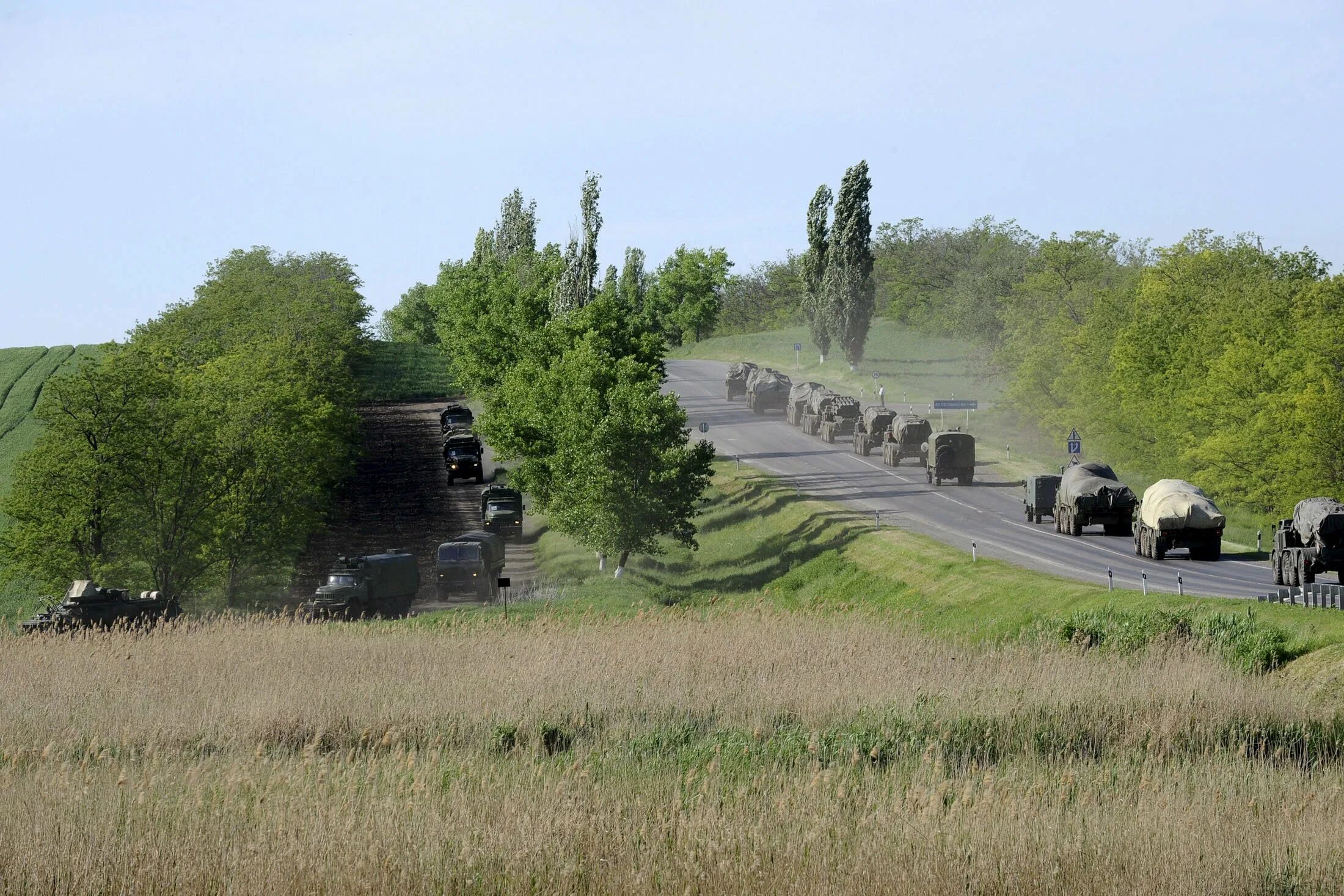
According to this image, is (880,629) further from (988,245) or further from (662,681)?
(988,245)

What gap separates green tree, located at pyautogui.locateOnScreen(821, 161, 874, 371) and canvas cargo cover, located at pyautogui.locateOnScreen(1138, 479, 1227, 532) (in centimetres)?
6539

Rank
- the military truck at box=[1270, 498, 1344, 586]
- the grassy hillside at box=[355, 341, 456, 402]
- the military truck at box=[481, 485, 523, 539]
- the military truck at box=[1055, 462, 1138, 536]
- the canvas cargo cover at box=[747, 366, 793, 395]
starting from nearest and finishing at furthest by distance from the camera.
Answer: the military truck at box=[1270, 498, 1344, 586]
the military truck at box=[1055, 462, 1138, 536]
the military truck at box=[481, 485, 523, 539]
the canvas cargo cover at box=[747, 366, 793, 395]
the grassy hillside at box=[355, 341, 456, 402]

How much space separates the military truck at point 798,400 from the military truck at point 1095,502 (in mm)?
41816

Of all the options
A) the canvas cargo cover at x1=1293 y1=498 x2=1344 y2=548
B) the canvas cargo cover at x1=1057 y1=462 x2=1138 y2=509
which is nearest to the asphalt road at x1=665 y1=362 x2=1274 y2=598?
the canvas cargo cover at x1=1057 y1=462 x2=1138 y2=509

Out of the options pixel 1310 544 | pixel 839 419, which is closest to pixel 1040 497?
pixel 1310 544

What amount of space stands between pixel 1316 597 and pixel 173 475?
46.0 meters

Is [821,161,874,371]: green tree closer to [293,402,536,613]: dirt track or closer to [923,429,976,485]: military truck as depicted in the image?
[293,402,536,613]: dirt track

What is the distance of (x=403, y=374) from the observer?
140625 mm

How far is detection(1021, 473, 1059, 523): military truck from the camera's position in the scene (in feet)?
196

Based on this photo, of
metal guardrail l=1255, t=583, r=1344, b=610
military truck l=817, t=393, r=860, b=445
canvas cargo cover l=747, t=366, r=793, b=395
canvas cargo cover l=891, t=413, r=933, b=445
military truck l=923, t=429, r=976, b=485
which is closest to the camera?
metal guardrail l=1255, t=583, r=1344, b=610

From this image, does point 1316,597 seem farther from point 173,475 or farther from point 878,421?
point 878,421

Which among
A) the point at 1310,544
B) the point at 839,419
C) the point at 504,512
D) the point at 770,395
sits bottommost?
the point at 504,512

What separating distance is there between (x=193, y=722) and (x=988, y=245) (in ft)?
479

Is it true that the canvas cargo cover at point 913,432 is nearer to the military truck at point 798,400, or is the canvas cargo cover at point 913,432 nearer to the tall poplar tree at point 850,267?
the military truck at point 798,400
